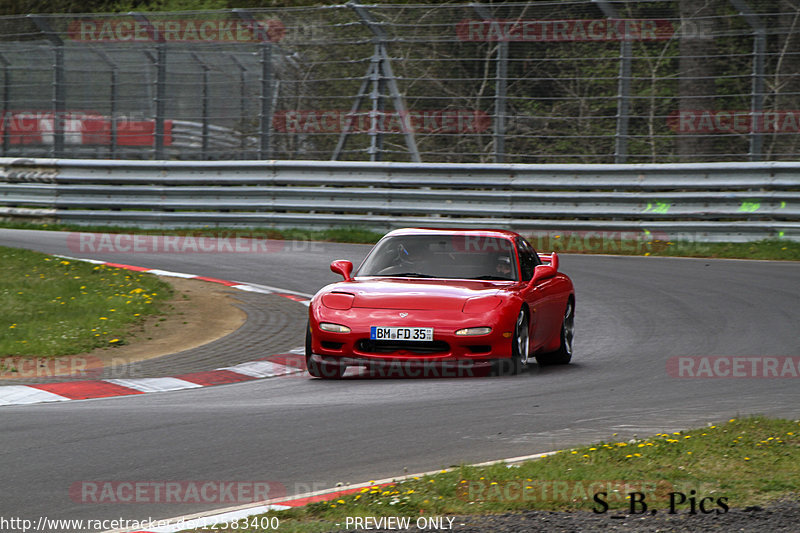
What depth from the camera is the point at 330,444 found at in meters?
6.66

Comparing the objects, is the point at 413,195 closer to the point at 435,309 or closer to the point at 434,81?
the point at 434,81

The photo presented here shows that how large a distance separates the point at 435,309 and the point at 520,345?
824mm

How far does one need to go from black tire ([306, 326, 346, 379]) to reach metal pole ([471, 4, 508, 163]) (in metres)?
10.8

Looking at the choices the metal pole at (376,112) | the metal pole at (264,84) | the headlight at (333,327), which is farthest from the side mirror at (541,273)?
the metal pole at (264,84)

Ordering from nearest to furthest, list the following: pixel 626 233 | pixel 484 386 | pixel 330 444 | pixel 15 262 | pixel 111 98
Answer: pixel 330 444 → pixel 484 386 → pixel 15 262 → pixel 626 233 → pixel 111 98

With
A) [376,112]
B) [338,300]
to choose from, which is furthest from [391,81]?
[338,300]

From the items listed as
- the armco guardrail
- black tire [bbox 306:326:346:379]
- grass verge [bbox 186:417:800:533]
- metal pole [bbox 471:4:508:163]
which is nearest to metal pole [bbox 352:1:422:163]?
the armco guardrail

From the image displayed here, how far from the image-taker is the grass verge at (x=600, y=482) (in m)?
5.06

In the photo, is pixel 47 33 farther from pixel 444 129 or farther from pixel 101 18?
pixel 444 129

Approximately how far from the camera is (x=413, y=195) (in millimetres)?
19469

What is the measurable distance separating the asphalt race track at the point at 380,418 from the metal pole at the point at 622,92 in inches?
280

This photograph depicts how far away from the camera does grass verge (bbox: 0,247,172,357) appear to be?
1022 cm

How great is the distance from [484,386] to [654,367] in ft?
5.68

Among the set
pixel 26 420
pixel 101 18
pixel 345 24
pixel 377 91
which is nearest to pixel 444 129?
pixel 377 91
